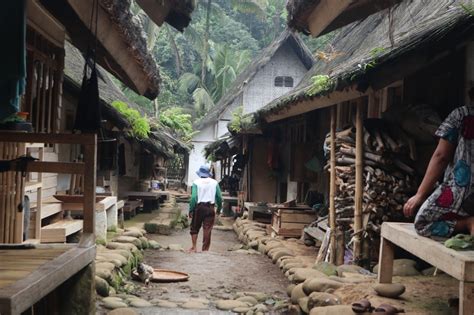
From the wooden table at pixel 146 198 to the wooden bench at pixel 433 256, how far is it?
44.3 feet

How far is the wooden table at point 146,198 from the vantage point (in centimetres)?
1831

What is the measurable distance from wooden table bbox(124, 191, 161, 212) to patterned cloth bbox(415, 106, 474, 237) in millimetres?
14491

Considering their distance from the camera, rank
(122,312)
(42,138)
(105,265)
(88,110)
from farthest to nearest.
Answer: (105,265), (122,312), (88,110), (42,138)

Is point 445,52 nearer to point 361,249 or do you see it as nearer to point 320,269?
point 361,249

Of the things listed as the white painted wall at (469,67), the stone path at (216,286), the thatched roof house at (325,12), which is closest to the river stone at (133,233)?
the stone path at (216,286)

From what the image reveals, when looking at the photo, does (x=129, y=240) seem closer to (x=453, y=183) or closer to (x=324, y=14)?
(x=324, y=14)

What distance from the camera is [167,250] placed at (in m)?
12.0

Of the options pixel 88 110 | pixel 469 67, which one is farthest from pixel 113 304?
pixel 469 67

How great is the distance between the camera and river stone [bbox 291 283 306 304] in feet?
22.2

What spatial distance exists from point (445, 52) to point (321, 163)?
5.94 m

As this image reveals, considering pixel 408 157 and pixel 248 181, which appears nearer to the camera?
pixel 408 157

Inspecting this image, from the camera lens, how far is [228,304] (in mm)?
7262

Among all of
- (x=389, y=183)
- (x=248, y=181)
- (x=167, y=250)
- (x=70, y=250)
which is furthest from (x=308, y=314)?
(x=248, y=181)

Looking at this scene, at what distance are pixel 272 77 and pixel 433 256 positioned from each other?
850 inches
